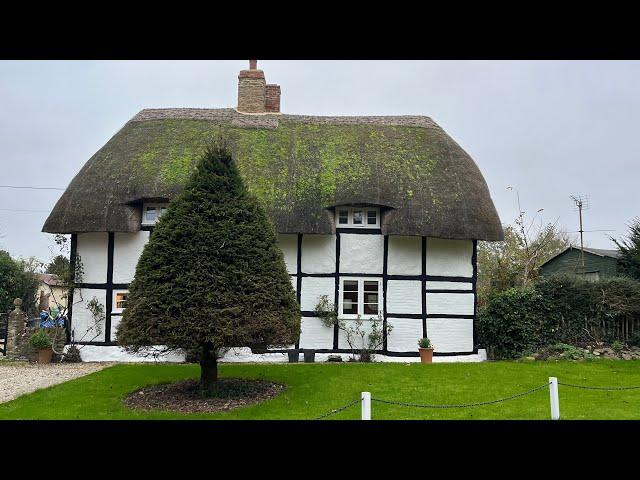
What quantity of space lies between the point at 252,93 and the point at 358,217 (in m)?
6.16

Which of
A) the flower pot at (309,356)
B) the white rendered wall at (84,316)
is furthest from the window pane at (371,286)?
the white rendered wall at (84,316)

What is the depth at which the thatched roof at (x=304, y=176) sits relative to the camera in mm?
13789

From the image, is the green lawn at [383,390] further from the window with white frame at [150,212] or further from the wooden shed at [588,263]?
the wooden shed at [588,263]

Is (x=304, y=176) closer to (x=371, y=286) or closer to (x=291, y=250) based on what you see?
(x=291, y=250)

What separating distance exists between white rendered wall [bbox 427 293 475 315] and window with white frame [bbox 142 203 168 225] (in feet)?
24.8

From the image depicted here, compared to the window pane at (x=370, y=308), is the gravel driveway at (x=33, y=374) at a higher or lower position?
lower

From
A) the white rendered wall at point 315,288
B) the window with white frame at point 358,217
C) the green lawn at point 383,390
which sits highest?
the window with white frame at point 358,217

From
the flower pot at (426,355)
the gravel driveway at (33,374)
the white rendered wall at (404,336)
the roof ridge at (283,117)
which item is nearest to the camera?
the gravel driveway at (33,374)

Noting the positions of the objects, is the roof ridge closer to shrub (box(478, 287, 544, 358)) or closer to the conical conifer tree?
shrub (box(478, 287, 544, 358))

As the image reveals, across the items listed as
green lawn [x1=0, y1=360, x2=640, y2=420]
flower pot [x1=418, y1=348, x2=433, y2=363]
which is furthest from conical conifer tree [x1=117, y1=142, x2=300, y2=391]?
flower pot [x1=418, y1=348, x2=433, y2=363]

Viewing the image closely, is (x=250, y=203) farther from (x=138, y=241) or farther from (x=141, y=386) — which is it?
(x=138, y=241)
